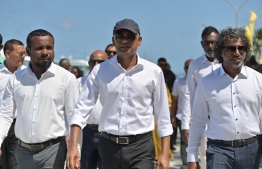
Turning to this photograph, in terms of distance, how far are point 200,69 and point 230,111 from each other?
8.25 ft

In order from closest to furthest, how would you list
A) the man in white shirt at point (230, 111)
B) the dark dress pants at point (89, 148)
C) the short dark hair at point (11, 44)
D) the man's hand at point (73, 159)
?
the man's hand at point (73, 159), the man in white shirt at point (230, 111), the dark dress pants at point (89, 148), the short dark hair at point (11, 44)

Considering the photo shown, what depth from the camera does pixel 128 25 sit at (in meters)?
5.36

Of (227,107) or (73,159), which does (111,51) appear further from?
(73,159)

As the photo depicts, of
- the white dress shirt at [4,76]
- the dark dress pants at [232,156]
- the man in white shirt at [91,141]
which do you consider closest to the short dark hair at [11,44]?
the white dress shirt at [4,76]

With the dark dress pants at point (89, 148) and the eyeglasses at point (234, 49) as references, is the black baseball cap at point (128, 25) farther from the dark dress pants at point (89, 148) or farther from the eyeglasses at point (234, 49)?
the dark dress pants at point (89, 148)

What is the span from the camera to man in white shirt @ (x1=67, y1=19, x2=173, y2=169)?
5.39 m

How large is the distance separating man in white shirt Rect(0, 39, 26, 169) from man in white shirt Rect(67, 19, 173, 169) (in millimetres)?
2415

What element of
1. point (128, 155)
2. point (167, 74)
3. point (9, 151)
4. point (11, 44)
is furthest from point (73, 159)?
point (167, 74)

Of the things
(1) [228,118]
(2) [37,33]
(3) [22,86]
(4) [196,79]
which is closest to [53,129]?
(3) [22,86]

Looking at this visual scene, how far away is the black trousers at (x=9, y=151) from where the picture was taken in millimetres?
7566

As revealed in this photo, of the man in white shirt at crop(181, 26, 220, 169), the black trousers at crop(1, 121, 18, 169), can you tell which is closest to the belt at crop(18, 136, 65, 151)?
the black trousers at crop(1, 121, 18, 169)

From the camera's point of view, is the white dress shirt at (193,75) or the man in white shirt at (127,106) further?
the white dress shirt at (193,75)

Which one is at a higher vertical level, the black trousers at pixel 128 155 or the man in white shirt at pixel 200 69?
the man in white shirt at pixel 200 69

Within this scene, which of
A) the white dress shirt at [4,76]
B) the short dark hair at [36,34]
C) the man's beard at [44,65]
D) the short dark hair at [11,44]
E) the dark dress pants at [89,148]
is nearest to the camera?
the man's beard at [44,65]
